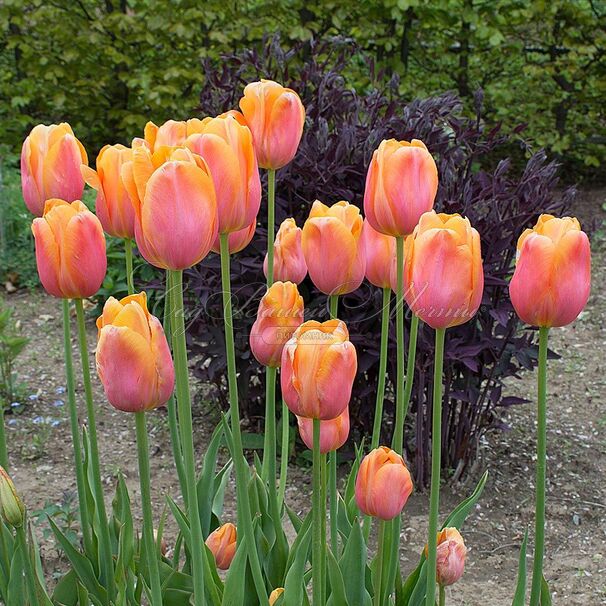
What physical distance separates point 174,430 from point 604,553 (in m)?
1.70

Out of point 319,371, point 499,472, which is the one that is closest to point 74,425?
point 319,371

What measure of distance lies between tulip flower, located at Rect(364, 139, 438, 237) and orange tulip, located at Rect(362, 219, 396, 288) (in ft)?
0.44

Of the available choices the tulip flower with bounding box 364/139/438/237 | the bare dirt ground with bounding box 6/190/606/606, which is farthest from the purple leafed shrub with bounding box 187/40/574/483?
the tulip flower with bounding box 364/139/438/237

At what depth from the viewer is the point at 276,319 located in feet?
4.63

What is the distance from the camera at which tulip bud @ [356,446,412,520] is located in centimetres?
128

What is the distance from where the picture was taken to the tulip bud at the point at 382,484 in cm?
128

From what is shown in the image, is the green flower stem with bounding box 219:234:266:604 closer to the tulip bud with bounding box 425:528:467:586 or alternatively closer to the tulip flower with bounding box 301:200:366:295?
the tulip flower with bounding box 301:200:366:295

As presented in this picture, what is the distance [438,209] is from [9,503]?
1758 millimetres

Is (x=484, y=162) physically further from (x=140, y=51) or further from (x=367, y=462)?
(x=367, y=462)

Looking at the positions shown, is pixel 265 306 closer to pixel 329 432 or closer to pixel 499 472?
pixel 329 432

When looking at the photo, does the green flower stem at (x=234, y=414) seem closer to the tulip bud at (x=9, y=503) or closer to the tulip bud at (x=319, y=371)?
the tulip bud at (x=319, y=371)

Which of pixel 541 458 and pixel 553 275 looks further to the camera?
pixel 541 458

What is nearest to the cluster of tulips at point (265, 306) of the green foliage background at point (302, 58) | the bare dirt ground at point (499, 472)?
the bare dirt ground at point (499, 472)

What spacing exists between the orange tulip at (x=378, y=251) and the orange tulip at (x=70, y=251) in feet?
1.41
